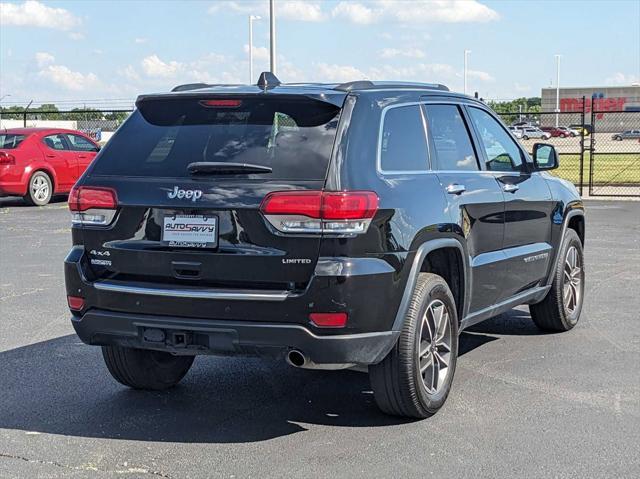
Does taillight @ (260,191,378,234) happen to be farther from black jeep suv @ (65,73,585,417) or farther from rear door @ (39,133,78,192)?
rear door @ (39,133,78,192)

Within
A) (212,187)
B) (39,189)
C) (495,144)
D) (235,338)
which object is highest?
(495,144)

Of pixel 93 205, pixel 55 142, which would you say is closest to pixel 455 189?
pixel 93 205

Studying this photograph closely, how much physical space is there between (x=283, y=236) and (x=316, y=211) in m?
0.21

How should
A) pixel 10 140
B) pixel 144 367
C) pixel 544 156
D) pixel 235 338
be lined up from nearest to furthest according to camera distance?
1. pixel 235 338
2. pixel 144 367
3. pixel 544 156
4. pixel 10 140

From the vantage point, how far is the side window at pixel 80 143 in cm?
2083

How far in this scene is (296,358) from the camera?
4.86 metres

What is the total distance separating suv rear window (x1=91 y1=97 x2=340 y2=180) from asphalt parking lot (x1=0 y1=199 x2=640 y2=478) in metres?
1.40

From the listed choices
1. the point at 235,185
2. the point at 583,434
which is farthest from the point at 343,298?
the point at 583,434

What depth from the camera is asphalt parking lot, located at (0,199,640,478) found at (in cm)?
468

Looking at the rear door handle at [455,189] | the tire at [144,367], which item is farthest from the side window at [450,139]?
the tire at [144,367]

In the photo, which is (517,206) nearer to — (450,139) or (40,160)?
(450,139)

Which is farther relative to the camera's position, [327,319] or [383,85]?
[383,85]

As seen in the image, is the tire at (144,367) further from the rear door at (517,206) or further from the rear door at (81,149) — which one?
the rear door at (81,149)

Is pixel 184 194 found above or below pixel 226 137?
below
